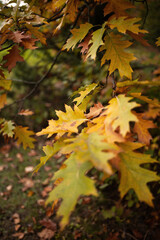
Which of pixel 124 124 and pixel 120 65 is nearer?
pixel 124 124

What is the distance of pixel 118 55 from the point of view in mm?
1061

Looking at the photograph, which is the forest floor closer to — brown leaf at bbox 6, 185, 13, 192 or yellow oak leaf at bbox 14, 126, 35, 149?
brown leaf at bbox 6, 185, 13, 192

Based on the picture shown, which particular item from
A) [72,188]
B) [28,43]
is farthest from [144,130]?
[28,43]

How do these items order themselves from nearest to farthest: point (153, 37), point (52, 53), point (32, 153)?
point (153, 37), point (52, 53), point (32, 153)

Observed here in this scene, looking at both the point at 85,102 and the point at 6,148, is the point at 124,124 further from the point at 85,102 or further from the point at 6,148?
the point at 6,148

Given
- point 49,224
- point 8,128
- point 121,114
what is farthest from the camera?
point 49,224

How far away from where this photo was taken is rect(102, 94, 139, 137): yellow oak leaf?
67cm

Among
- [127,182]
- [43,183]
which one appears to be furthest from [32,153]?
[127,182]

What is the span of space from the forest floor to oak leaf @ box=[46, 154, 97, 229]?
1675 millimetres

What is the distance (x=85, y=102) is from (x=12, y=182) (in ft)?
10.1

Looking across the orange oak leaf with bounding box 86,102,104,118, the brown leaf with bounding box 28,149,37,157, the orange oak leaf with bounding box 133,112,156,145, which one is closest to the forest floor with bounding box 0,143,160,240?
the brown leaf with bounding box 28,149,37,157

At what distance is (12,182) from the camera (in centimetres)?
353

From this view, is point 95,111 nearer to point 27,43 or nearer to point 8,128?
point 27,43

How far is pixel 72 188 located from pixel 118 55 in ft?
2.65
